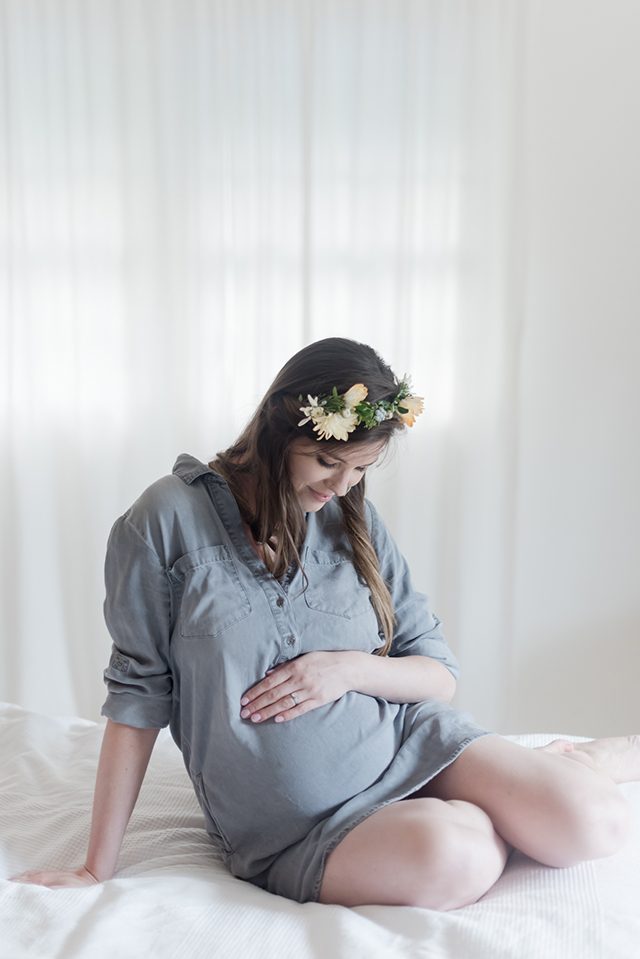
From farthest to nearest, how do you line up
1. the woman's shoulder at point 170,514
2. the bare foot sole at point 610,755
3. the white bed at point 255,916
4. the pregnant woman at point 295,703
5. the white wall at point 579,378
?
the white wall at point 579,378 → the bare foot sole at point 610,755 → the woman's shoulder at point 170,514 → the pregnant woman at point 295,703 → the white bed at point 255,916

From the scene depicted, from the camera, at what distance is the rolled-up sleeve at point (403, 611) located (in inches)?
68.7

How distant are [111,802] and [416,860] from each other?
0.44m

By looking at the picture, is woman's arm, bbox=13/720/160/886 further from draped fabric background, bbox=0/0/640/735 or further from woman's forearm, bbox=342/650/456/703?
draped fabric background, bbox=0/0/640/735

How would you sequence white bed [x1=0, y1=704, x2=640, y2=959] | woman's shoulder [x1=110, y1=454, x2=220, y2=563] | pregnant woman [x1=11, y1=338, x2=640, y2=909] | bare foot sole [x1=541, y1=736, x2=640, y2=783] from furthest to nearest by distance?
1. bare foot sole [x1=541, y1=736, x2=640, y2=783]
2. woman's shoulder [x1=110, y1=454, x2=220, y2=563]
3. pregnant woman [x1=11, y1=338, x2=640, y2=909]
4. white bed [x1=0, y1=704, x2=640, y2=959]

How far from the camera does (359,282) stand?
3.01m

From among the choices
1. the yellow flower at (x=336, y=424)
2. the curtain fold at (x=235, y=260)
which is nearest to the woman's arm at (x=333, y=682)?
the yellow flower at (x=336, y=424)

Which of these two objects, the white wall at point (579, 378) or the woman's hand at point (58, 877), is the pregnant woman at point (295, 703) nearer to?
the woman's hand at point (58, 877)

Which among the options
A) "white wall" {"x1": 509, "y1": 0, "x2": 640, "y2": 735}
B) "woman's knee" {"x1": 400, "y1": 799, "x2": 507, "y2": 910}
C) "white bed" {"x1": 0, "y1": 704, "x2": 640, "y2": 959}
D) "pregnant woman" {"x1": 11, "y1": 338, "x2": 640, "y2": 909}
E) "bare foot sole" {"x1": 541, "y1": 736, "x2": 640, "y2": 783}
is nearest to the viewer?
"white bed" {"x1": 0, "y1": 704, "x2": 640, "y2": 959}

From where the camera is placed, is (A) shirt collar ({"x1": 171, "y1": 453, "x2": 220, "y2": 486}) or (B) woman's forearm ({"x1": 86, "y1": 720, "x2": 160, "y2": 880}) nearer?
(B) woman's forearm ({"x1": 86, "y1": 720, "x2": 160, "y2": 880})

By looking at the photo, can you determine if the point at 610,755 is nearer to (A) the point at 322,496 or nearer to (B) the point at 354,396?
(A) the point at 322,496

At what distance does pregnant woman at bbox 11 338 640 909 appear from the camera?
137cm

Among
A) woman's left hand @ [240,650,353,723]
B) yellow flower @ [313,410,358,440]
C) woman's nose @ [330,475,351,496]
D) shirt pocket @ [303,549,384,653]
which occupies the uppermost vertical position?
yellow flower @ [313,410,358,440]

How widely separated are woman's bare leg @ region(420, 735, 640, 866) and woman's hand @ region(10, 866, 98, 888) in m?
0.49

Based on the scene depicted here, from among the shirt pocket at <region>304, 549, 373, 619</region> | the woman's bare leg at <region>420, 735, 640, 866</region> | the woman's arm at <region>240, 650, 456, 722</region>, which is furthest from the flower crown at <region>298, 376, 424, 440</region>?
the woman's bare leg at <region>420, 735, 640, 866</region>
